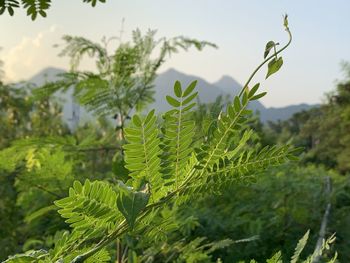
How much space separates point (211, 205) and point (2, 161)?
2390mm

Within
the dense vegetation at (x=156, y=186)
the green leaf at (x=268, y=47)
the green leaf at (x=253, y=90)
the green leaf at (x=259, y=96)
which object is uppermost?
the green leaf at (x=268, y=47)

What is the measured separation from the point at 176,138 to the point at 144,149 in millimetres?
48

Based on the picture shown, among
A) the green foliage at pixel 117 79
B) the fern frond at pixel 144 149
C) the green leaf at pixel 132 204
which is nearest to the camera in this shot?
the green leaf at pixel 132 204

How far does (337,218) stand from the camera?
4504mm

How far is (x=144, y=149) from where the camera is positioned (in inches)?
26.6

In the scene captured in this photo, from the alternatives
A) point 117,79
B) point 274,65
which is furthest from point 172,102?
point 117,79

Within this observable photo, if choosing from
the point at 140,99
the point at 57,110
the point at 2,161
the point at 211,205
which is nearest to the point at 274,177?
the point at 211,205

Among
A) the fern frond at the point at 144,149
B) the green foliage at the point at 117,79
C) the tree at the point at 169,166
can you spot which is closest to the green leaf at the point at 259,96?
the tree at the point at 169,166

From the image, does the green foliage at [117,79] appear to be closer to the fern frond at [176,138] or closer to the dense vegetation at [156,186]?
the dense vegetation at [156,186]

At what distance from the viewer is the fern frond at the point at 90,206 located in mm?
Result: 638

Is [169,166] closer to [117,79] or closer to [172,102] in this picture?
[172,102]

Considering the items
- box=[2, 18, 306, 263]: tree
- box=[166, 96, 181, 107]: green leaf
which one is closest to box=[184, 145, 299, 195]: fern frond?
box=[2, 18, 306, 263]: tree

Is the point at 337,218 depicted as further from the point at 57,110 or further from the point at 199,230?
the point at 57,110

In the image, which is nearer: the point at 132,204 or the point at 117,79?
the point at 132,204
